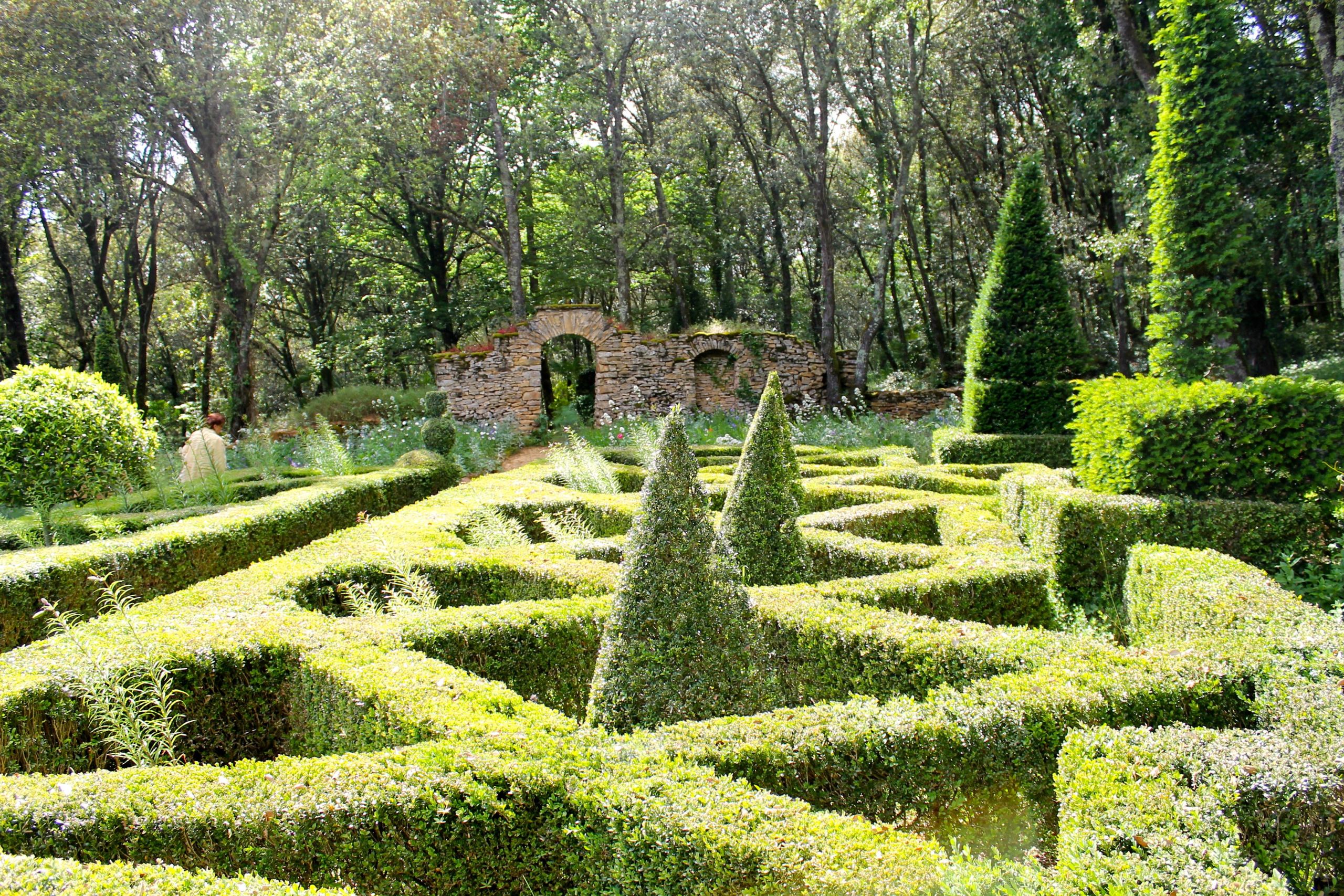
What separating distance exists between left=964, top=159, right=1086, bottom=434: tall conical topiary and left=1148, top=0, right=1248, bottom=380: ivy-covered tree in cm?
169

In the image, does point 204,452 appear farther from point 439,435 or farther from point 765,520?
point 765,520

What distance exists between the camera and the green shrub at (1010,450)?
8.97 m

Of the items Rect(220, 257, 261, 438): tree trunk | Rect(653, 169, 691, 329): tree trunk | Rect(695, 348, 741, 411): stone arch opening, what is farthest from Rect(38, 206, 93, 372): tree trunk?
Rect(695, 348, 741, 411): stone arch opening

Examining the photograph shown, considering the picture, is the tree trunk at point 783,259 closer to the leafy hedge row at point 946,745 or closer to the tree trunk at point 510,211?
the tree trunk at point 510,211

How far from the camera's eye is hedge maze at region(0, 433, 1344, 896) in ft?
6.63

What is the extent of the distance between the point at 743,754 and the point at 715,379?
54.1 ft

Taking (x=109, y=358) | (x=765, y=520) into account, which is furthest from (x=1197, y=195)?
(x=109, y=358)

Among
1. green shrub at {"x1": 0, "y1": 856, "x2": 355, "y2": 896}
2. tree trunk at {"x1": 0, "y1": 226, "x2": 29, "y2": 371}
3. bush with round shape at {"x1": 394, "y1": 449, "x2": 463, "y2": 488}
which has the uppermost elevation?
tree trunk at {"x1": 0, "y1": 226, "x2": 29, "y2": 371}

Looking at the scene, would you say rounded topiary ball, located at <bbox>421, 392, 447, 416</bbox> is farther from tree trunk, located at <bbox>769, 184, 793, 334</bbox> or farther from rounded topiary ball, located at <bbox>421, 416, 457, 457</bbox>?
tree trunk, located at <bbox>769, 184, 793, 334</bbox>

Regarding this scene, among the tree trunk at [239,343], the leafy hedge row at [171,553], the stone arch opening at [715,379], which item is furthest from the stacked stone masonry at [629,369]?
the leafy hedge row at [171,553]

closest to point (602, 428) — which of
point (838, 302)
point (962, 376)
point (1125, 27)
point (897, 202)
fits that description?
point (897, 202)

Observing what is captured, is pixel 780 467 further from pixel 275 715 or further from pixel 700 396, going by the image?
pixel 700 396

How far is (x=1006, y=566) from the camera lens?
4316 millimetres

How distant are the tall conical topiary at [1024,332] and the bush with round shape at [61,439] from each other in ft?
33.3
